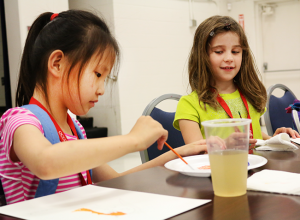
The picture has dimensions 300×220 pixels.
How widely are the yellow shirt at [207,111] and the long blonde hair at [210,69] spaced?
29mm

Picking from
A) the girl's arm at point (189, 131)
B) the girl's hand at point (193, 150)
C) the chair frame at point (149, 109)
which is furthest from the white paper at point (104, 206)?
the girl's arm at point (189, 131)

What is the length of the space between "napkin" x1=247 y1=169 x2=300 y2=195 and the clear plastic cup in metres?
0.05

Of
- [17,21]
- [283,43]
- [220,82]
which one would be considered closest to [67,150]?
[220,82]

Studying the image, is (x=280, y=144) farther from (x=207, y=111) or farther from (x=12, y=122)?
(x=12, y=122)

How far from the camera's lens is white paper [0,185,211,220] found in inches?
21.7

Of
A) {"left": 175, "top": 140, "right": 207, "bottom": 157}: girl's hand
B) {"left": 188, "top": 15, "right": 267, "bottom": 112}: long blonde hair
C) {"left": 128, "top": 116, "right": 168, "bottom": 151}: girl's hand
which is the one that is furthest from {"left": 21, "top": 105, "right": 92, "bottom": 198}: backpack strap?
{"left": 188, "top": 15, "right": 267, "bottom": 112}: long blonde hair

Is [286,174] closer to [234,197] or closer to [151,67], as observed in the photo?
[234,197]

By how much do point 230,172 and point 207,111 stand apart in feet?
3.25

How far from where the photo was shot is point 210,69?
1628mm

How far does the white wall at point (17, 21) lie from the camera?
3.46 meters

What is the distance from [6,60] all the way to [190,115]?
2.86m

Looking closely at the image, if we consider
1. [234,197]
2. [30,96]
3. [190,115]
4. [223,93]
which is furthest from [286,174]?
[223,93]

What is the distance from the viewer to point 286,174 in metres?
0.73

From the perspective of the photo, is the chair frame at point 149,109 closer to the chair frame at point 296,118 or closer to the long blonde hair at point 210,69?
the long blonde hair at point 210,69
